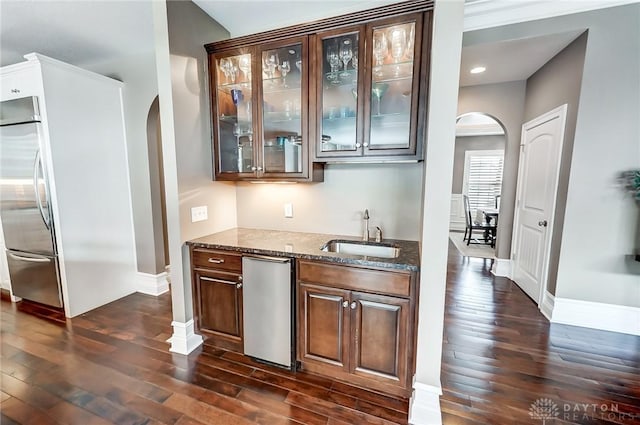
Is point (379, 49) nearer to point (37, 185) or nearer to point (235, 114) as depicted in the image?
point (235, 114)

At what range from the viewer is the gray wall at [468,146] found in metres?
7.25

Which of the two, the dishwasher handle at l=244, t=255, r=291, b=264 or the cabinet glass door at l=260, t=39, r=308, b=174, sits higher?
the cabinet glass door at l=260, t=39, r=308, b=174

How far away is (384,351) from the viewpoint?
5.59ft

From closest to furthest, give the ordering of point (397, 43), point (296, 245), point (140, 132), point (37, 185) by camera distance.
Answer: point (397, 43)
point (296, 245)
point (37, 185)
point (140, 132)

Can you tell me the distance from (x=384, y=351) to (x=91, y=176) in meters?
3.38

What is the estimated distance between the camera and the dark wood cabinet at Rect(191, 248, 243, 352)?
207 cm

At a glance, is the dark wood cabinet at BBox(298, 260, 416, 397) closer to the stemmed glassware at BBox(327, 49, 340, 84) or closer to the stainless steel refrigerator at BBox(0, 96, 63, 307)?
the stemmed glassware at BBox(327, 49, 340, 84)

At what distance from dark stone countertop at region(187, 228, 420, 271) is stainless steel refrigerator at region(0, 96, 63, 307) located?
5.90 feet

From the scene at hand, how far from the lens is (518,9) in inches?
94.4

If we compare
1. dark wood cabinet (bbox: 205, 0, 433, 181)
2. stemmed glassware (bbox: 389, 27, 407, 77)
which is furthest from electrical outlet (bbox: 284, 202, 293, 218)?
stemmed glassware (bbox: 389, 27, 407, 77)

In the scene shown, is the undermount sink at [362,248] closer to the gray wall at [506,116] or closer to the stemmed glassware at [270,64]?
the stemmed glassware at [270,64]

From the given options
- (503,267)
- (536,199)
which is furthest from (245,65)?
(503,267)

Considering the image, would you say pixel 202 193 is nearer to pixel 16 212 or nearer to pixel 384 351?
pixel 384 351

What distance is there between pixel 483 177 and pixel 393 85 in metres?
6.90
